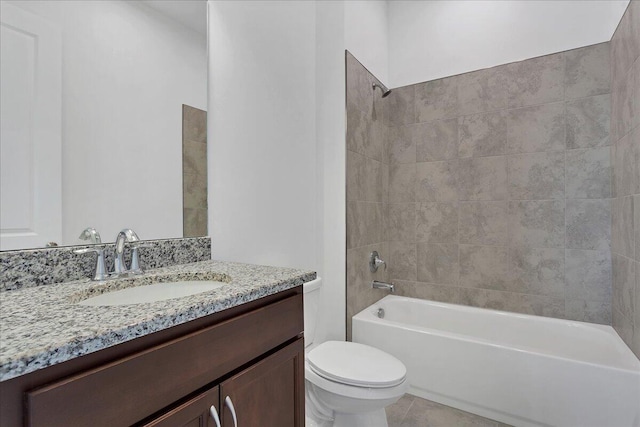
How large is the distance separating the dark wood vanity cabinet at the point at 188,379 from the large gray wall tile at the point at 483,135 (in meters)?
1.85

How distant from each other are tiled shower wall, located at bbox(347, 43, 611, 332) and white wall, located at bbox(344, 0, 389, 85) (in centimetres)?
21

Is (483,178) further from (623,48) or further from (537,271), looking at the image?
(623,48)

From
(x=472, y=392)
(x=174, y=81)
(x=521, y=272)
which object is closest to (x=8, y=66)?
(x=174, y=81)

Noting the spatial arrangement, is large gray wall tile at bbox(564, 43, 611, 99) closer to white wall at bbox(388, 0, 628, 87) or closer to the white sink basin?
white wall at bbox(388, 0, 628, 87)

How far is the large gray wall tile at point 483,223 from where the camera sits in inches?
86.3

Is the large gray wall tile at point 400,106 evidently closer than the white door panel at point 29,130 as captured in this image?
No

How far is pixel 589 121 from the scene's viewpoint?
194 centimetres

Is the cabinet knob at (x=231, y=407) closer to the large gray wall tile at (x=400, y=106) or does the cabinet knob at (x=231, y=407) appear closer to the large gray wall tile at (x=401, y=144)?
the large gray wall tile at (x=401, y=144)

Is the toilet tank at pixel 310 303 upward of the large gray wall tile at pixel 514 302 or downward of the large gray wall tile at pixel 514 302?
upward

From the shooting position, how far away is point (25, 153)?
969 mm

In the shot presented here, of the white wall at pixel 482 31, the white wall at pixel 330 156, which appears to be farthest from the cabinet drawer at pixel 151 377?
the white wall at pixel 482 31

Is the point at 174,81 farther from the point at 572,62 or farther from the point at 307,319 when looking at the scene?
the point at 572,62

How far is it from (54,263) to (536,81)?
2711mm

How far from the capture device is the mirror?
0.96 m
